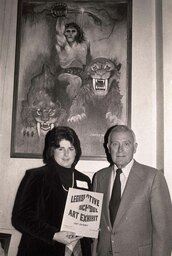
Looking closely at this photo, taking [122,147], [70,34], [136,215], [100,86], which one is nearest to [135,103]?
[100,86]

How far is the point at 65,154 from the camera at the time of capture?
2436 mm

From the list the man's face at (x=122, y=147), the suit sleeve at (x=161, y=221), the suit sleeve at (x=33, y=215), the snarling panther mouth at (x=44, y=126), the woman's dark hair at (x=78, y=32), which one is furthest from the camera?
the woman's dark hair at (x=78, y=32)

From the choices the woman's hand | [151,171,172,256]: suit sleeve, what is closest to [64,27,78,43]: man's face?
[151,171,172,256]: suit sleeve

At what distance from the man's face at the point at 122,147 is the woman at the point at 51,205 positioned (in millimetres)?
395

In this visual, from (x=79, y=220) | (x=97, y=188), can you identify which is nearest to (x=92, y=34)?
(x=97, y=188)

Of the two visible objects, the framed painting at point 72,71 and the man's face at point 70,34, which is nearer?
the framed painting at point 72,71

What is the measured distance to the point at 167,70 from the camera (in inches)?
109

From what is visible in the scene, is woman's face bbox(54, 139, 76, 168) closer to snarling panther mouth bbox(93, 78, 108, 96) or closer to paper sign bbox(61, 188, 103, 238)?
paper sign bbox(61, 188, 103, 238)

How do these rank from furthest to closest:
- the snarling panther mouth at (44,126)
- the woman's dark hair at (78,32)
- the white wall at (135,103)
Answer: the woman's dark hair at (78,32), the snarling panther mouth at (44,126), the white wall at (135,103)

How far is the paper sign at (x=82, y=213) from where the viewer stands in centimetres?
222

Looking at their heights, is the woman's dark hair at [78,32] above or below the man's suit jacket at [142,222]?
above

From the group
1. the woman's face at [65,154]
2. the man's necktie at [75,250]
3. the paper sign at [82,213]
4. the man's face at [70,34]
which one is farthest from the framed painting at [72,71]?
the man's necktie at [75,250]

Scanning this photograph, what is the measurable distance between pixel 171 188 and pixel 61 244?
1219 millimetres

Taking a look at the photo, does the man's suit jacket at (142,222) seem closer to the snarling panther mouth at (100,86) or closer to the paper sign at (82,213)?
the paper sign at (82,213)
